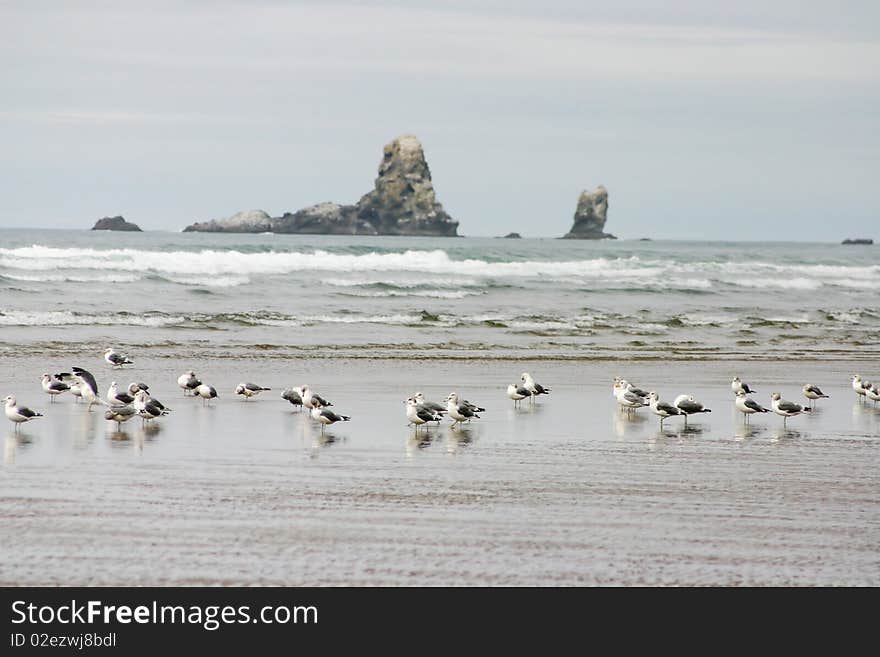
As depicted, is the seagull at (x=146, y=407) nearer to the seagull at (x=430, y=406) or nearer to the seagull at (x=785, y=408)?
the seagull at (x=430, y=406)

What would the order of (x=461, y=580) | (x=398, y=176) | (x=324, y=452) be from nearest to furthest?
(x=461, y=580), (x=324, y=452), (x=398, y=176)

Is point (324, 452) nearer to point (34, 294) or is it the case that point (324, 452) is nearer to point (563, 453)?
point (563, 453)

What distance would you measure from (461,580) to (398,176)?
155674 mm

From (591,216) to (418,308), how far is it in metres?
135

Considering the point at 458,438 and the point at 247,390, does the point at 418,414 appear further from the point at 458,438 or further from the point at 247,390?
the point at 247,390

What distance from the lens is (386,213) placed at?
6225 inches

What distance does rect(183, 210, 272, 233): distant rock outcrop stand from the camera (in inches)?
5910

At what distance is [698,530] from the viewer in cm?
852

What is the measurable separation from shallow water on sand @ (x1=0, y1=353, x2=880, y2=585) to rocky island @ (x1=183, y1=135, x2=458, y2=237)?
136 m

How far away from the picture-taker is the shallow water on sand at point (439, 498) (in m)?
7.50

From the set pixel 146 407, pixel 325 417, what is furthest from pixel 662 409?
pixel 146 407
